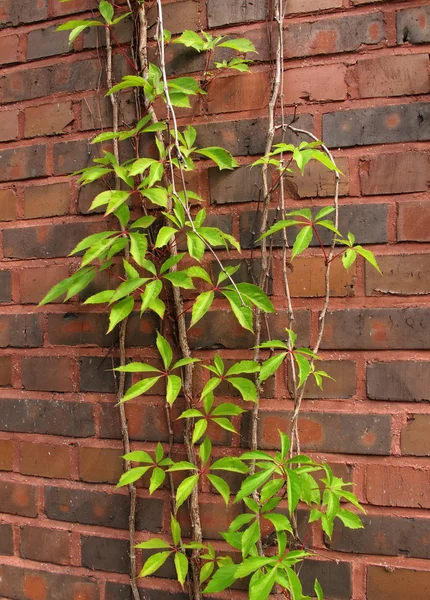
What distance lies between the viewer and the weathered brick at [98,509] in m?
1.17

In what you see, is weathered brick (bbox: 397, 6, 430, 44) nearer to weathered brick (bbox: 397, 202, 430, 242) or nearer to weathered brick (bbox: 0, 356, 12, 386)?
weathered brick (bbox: 397, 202, 430, 242)

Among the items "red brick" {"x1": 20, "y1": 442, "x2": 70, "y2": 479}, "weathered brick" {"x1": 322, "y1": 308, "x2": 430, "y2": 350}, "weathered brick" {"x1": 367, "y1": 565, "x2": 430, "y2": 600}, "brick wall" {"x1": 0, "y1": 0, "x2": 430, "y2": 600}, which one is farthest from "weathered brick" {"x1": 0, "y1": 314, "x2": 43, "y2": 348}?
"weathered brick" {"x1": 367, "y1": 565, "x2": 430, "y2": 600}

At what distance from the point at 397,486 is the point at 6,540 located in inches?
35.6

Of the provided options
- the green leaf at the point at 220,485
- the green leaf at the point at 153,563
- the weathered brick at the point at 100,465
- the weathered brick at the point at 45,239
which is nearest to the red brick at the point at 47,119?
the weathered brick at the point at 45,239

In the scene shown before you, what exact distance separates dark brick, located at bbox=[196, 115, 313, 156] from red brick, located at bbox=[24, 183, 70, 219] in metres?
0.35

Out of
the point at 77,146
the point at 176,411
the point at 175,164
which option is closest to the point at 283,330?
the point at 176,411

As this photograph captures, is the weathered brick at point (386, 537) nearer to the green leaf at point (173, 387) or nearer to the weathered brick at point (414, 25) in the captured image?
the green leaf at point (173, 387)

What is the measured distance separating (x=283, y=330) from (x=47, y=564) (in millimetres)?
770

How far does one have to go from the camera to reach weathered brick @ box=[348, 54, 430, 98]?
1.08m

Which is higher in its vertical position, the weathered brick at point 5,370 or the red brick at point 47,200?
the red brick at point 47,200

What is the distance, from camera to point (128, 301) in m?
1.12

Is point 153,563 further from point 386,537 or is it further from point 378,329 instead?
point 378,329

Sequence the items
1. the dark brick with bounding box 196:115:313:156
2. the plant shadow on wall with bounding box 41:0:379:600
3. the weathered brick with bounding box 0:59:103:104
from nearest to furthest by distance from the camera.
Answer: the plant shadow on wall with bounding box 41:0:379:600 → the dark brick with bounding box 196:115:313:156 → the weathered brick with bounding box 0:59:103:104

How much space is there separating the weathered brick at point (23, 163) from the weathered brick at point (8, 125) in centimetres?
3
